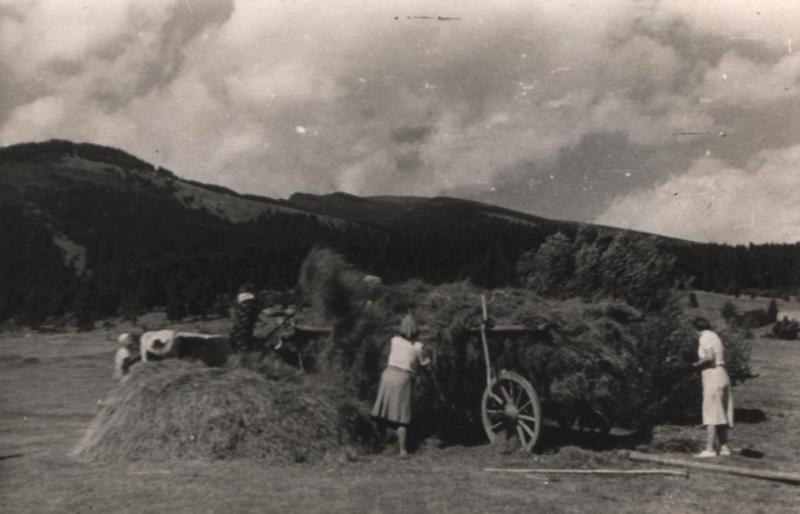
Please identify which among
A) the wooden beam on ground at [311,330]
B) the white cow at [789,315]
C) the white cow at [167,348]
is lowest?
the white cow at [167,348]

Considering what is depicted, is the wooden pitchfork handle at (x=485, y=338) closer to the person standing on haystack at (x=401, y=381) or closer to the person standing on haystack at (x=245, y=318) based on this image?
the person standing on haystack at (x=401, y=381)

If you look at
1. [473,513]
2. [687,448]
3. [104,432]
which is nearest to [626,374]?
[687,448]

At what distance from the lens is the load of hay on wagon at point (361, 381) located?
931 cm

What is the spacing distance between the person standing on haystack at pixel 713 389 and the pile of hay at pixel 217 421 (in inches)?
189

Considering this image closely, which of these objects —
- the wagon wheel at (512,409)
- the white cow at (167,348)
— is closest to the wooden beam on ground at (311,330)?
the white cow at (167,348)

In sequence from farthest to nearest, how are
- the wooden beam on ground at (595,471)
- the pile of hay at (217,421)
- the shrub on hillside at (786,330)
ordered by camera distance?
1. the shrub on hillside at (786,330)
2. the pile of hay at (217,421)
3. the wooden beam on ground at (595,471)

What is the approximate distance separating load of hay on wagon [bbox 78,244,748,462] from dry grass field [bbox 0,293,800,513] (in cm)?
49

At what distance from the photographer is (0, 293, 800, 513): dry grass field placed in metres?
6.65

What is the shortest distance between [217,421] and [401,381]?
2.49m

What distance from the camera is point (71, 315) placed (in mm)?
32281


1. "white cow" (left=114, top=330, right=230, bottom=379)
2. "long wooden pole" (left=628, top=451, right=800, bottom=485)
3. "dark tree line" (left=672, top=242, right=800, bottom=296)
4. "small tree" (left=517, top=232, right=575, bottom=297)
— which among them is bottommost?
"long wooden pole" (left=628, top=451, right=800, bottom=485)

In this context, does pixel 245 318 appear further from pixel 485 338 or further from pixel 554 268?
pixel 554 268

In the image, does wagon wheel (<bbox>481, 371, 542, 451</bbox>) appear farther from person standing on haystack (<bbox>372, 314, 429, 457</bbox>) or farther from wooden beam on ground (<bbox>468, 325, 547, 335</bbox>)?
person standing on haystack (<bbox>372, 314, 429, 457</bbox>)

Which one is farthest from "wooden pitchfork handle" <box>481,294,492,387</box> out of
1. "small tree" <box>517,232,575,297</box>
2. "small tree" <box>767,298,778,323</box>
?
"small tree" <box>767,298,778,323</box>
